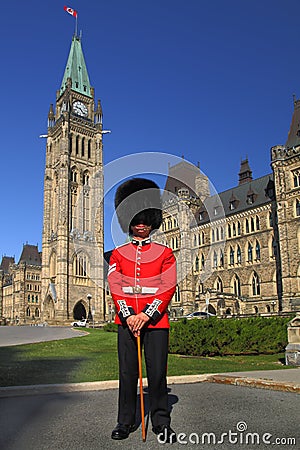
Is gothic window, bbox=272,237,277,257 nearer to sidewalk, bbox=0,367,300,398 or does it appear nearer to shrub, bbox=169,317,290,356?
shrub, bbox=169,317,290,356

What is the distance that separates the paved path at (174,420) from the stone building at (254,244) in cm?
2809

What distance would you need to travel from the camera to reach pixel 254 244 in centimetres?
4416

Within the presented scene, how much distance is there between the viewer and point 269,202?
43.3 meters

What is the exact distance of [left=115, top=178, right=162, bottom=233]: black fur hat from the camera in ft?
17.2

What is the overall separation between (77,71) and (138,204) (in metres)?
74.1

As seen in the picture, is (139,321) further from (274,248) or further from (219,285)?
(219,285)

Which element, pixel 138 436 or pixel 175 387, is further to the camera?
pixel 175 387

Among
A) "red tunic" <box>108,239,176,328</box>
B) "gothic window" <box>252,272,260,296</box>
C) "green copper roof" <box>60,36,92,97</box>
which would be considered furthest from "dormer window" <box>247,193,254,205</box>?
"red tunic" <box>108,239,176,328</box>

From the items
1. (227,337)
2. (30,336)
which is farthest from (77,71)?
(227,337)

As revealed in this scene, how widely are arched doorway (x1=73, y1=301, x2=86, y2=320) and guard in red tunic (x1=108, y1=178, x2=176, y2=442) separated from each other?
59809mm

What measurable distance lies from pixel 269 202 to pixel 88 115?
40.2m

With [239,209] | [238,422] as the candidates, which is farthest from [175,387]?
[239,209]

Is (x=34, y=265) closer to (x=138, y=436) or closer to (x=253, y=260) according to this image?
(x=253, y=260)

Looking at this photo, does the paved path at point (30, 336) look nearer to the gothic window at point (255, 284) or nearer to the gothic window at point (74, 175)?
the gothic window at point (255, 284)
